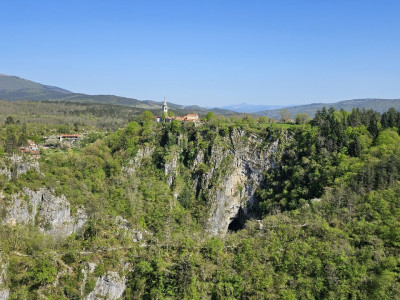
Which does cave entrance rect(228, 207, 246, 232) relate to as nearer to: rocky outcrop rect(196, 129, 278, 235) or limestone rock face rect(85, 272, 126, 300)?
rocky outcrop rect(196, 129, 278, 235)

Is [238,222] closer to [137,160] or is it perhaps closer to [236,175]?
[236,175]

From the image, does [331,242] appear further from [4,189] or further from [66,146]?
[66,146]

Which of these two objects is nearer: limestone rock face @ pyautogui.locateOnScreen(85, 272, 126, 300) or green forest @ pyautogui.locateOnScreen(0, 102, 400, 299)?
green forest @ pyautogui.locateOnScreen(0, 102, 400, 299)

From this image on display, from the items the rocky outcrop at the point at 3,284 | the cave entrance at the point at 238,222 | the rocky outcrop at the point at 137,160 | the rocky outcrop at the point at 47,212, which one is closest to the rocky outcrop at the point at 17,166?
the rocky outcrop at the point at 47,212

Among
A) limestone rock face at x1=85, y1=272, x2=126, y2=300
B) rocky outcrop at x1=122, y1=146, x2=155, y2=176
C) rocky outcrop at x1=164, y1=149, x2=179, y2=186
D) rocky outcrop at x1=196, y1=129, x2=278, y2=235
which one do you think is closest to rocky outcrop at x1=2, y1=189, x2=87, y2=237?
limestone rock face at x1=85, y1=272, x2=126, y2=300

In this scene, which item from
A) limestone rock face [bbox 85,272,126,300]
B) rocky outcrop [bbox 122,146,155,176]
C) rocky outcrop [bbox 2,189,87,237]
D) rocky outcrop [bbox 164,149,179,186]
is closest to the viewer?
limestone rock face [bbox 85,272,126,300]
